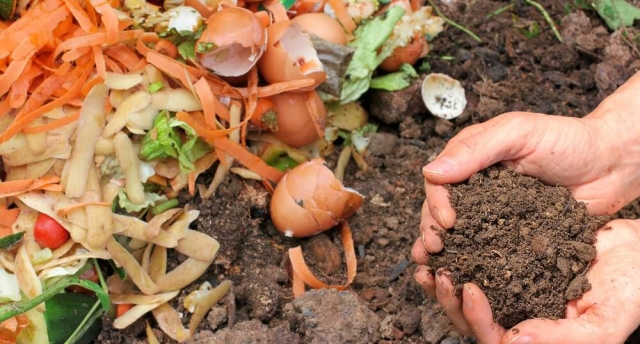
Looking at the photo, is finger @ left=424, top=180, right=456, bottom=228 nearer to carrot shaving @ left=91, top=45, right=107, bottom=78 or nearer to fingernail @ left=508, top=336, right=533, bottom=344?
fingernail @ left=508, top=336, right=533, bottom=344

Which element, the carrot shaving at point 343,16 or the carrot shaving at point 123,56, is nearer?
the carrot shaving at point 123,56

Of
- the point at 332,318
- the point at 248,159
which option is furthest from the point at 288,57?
the point at 332,318

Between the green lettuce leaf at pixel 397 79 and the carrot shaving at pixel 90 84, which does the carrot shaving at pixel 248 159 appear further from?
the green lettuce leaf at pixel 397 79

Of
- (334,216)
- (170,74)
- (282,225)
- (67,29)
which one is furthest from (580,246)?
(67,29)

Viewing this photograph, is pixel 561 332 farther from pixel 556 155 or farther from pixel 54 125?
pixel 54 125

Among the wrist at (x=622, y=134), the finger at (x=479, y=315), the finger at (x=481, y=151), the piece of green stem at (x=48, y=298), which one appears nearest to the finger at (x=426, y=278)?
the finger at (x=479, y=315)
